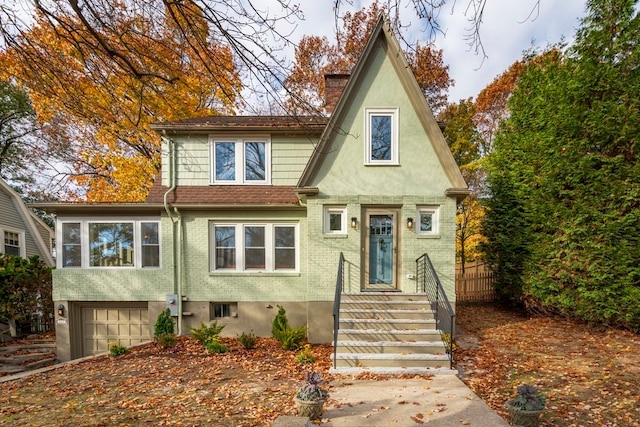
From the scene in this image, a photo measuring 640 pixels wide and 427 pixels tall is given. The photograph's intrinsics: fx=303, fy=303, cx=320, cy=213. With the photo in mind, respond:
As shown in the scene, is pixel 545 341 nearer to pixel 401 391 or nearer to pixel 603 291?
pixel 603 291

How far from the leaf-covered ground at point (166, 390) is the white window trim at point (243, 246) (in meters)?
2.28

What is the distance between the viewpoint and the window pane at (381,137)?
8.61 metres

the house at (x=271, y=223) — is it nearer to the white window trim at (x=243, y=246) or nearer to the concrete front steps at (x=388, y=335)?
the white window trim at (x=243, y=246)

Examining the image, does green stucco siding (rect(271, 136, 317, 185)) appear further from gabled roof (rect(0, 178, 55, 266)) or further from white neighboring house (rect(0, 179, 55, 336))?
gabled roof (rect(0, 178, 55, 266))

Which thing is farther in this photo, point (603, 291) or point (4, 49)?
point (603, 291)

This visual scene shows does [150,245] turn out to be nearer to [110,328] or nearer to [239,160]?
[110,328]

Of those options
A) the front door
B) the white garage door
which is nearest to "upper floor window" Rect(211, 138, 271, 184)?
the front door

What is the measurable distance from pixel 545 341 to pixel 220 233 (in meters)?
9.60

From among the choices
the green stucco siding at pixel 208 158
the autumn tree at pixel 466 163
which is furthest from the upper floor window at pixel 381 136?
the autumn tree at pixel 466 163

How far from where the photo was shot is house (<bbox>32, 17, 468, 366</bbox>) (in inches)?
334

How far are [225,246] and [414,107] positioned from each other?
7.02 meters

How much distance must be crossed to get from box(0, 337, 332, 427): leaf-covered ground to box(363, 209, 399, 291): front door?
2.32 metres

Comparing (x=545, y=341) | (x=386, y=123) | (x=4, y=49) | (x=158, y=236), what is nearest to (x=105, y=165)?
(x=158, y=236)

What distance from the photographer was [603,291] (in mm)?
8242
